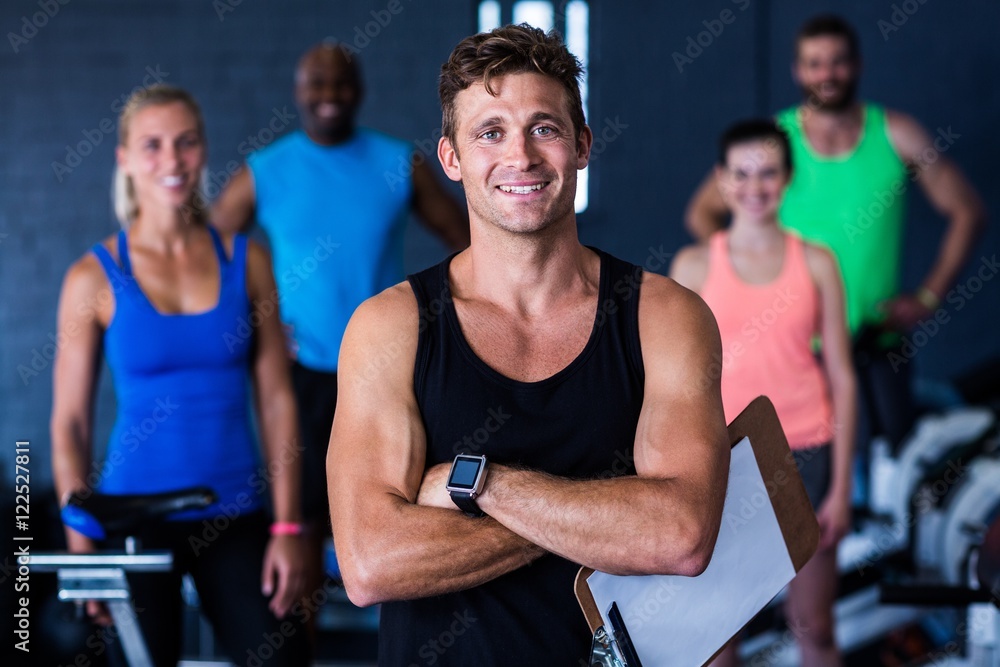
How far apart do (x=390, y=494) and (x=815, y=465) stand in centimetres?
178

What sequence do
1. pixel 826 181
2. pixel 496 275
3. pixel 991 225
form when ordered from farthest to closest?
pixel 991 225
pixel 826 181
pixel 496 275

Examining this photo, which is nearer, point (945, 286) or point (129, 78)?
point (945, 286)

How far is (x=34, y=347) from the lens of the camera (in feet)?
18.1

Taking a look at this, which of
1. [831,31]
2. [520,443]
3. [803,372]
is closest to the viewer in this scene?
[520,443]

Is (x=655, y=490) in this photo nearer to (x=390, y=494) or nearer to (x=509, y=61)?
(x=390, y=494)

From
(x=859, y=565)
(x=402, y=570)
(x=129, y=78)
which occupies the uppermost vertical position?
(x=129, y=78)

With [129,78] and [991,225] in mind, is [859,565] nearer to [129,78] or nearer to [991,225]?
[991,225]

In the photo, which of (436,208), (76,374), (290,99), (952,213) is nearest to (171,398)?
(76,374)

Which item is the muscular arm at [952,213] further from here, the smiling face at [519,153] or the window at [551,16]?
the smiling face at [519,153]

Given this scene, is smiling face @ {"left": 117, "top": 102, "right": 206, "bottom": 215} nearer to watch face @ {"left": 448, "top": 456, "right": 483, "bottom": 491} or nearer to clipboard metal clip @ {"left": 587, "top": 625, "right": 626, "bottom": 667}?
watch face @ {"left": 448, "top": 456, "right": 483, "bottom": 491}

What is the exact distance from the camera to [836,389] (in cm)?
299

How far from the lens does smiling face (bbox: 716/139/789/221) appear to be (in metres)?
3.15

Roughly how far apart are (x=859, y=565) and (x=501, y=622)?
276cm

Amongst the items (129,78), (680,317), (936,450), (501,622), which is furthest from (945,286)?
(129,78)
